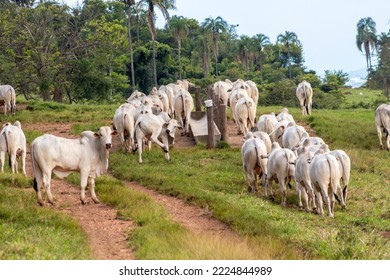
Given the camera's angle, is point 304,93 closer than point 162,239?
No

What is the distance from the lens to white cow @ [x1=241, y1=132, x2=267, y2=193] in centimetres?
1314

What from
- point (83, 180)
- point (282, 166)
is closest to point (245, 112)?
point (282, 166)

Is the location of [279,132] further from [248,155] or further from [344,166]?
[344,166]

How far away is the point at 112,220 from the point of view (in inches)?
411

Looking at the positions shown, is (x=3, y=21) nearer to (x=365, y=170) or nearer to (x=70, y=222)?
(x=365, y=170)

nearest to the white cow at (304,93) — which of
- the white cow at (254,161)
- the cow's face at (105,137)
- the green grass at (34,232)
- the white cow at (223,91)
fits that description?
the white cow at (223,91)

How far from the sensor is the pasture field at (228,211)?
8.20m

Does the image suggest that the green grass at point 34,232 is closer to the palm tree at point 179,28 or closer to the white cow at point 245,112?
the white cow at point 245,112

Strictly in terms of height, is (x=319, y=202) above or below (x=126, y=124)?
below

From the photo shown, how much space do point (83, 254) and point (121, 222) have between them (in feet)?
8.38

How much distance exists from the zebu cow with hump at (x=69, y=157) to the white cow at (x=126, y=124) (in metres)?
4.87

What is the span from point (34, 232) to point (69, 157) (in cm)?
269

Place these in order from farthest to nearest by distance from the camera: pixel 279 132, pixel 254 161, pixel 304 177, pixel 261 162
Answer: pixel 279 132 → pixel 254 161 → pixel 261 162 → pixel 304 177
